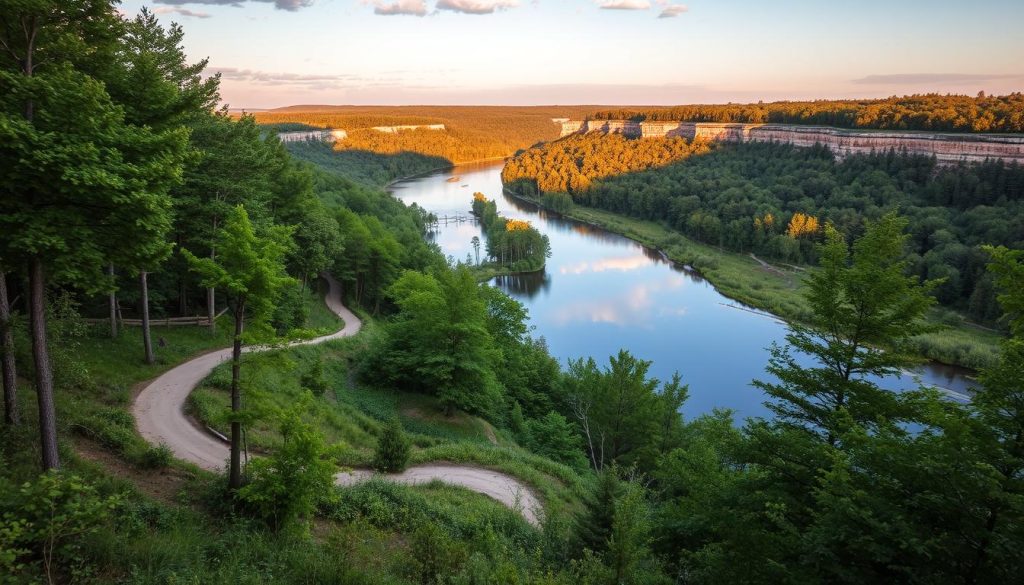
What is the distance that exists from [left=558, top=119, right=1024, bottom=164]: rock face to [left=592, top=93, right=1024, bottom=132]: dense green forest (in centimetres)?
345

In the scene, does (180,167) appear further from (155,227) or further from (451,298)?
(451,298)

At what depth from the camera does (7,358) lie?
372 inches

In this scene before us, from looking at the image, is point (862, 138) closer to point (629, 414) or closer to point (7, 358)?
point (629, 414)

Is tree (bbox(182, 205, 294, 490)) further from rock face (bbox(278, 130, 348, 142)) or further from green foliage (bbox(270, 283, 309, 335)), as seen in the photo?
rock face (bbox(278, 130, 348, 142))

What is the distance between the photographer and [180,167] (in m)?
8.47

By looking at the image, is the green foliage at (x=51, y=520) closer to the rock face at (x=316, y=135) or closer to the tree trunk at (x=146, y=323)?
the tree trunk at (x=146, y=323)

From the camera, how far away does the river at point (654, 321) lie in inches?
1422

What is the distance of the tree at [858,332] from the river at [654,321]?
73.0ft

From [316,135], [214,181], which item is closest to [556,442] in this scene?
[214,181]

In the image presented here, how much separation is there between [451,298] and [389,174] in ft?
381

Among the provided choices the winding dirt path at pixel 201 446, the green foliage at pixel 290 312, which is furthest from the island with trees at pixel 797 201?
the green foliage at pixel 290 312

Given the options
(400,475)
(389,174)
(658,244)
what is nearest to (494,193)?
(389,174)

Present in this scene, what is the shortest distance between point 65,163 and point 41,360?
10.4 feet

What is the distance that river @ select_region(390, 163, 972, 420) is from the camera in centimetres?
3612
